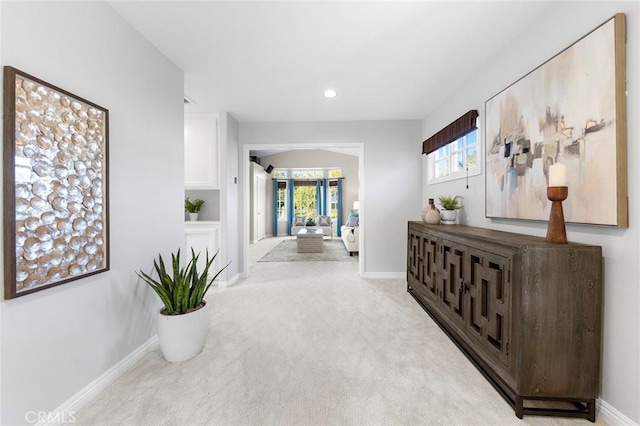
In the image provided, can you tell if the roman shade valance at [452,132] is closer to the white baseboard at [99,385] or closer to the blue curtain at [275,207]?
the white baseboard at [99,385]

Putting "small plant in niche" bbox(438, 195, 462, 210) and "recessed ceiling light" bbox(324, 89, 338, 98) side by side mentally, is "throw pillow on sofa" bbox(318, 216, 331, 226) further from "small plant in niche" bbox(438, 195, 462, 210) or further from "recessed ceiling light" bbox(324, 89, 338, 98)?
"small plant in niche" bbox(438, 195, 462, 210)

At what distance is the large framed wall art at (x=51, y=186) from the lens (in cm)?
115

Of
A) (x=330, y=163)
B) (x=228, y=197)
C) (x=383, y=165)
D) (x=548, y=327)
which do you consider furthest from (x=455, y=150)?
(x=330, y=163)

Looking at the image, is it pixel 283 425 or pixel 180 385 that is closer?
pixel 283 425

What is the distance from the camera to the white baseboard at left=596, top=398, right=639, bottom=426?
1.27 m

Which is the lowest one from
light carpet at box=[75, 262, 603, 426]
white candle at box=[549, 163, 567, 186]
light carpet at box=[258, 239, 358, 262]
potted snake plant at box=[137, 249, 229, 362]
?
light carpet at box=[75, 262, 603, 426]

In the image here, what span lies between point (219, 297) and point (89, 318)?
1817 mm

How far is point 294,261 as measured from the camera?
5391 mm

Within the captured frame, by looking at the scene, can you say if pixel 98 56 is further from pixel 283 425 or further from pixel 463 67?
pixel 463 67

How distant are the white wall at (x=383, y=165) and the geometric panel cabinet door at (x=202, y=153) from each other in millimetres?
917

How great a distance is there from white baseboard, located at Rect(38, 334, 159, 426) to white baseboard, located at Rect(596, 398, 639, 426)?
108 inches

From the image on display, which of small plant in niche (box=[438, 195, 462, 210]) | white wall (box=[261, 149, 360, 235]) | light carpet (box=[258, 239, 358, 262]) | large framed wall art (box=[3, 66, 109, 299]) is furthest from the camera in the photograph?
white wall (box=[261, 149, 360, 235])

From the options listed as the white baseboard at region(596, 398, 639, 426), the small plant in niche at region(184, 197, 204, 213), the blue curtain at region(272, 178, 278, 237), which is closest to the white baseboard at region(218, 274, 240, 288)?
the small plant in niche at region(184, 197, 204, 213)

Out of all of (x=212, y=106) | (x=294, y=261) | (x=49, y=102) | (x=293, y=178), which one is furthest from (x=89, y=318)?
(x=293, y=178)
